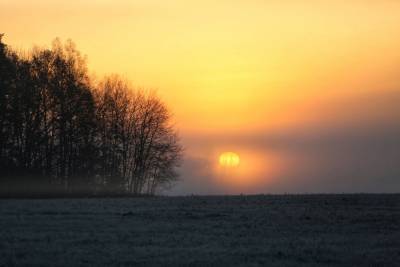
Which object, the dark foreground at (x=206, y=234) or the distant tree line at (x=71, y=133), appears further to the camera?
the distant tree line at (x=71, y=133)

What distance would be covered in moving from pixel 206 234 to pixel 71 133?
161ft

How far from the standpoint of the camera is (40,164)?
69.6 meters

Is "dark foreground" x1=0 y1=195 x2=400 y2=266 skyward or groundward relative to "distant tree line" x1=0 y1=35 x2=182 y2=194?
groundward

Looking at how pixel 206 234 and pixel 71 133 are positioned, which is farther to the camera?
pixel 71 133

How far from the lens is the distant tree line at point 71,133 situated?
2594 inches

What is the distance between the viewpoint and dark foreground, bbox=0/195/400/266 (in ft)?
60.2

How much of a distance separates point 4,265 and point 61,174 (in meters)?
55.1

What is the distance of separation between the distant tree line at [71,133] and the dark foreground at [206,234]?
30.8 metres

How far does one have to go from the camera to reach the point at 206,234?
23.8m

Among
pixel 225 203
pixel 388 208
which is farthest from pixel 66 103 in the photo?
pixel 388 208

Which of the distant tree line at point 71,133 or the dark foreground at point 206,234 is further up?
the distant tree line at point 71,133

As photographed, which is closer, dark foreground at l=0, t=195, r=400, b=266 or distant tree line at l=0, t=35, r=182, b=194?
dark foreground at l=0, t=195, r=400, b=266

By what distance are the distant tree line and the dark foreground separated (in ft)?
101

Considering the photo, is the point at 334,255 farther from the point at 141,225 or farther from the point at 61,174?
the point at 61,174
